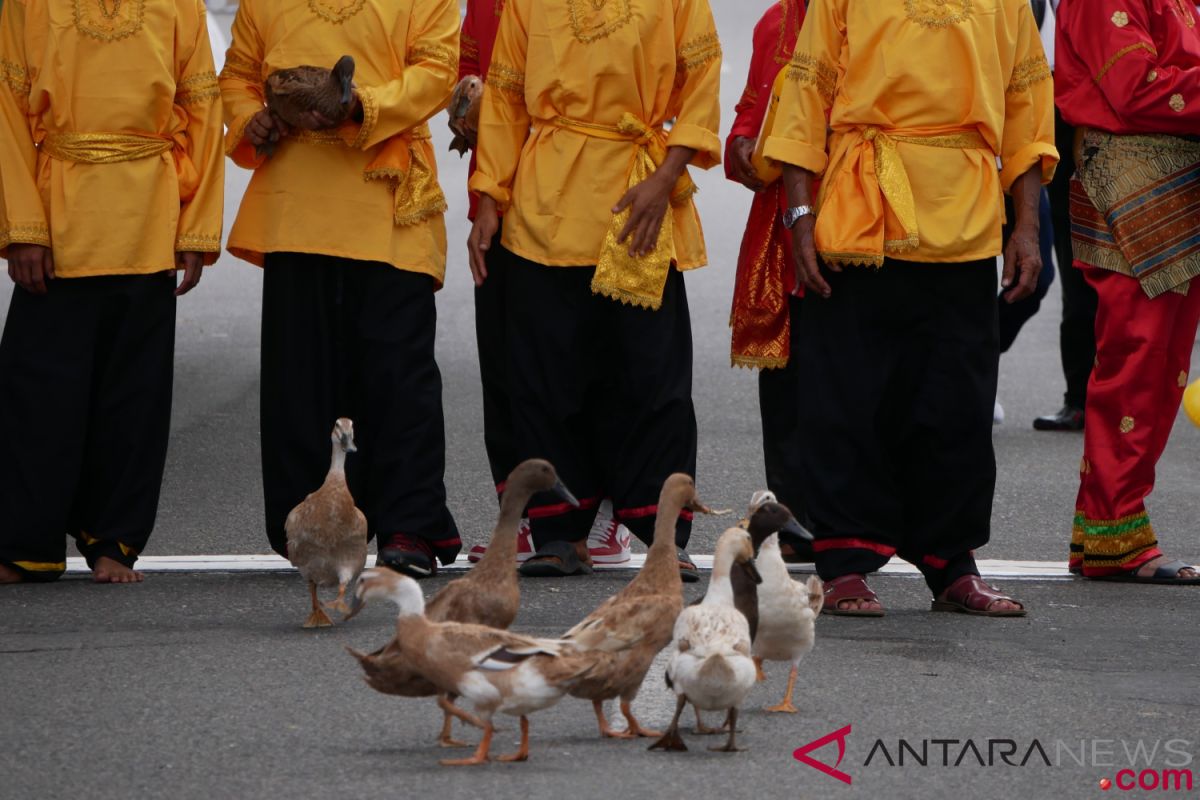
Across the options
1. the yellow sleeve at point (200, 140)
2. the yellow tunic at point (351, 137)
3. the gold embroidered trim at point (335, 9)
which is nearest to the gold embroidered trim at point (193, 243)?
the yellow sleeve at point (200, 140)

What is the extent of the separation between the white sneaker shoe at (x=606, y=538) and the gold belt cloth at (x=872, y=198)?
133 centimetres

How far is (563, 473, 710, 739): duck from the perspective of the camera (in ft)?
13.1

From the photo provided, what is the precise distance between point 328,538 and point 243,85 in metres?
1.74

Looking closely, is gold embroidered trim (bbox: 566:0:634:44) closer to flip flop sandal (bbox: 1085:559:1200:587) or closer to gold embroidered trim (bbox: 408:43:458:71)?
gold embroidered trim (bbox: 408:43:458:71)

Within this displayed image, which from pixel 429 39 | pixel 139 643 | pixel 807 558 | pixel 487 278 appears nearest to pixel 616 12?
pixel 429 39

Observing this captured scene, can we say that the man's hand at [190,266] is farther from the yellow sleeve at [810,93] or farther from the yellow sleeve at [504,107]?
the yellow sleeve at [810,93]

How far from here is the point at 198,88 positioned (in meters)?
6.07

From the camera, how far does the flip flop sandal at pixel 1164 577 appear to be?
627cm

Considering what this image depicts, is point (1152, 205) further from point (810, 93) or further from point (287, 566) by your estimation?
point (287, 566)

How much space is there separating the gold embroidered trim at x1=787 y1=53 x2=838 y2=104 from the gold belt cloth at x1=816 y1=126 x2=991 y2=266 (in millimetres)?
165

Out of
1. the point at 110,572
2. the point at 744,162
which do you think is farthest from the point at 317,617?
the point at 744,162

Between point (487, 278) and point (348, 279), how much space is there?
51 centimetres

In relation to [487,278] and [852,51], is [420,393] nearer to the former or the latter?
[487,278]

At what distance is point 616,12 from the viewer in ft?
19.9
